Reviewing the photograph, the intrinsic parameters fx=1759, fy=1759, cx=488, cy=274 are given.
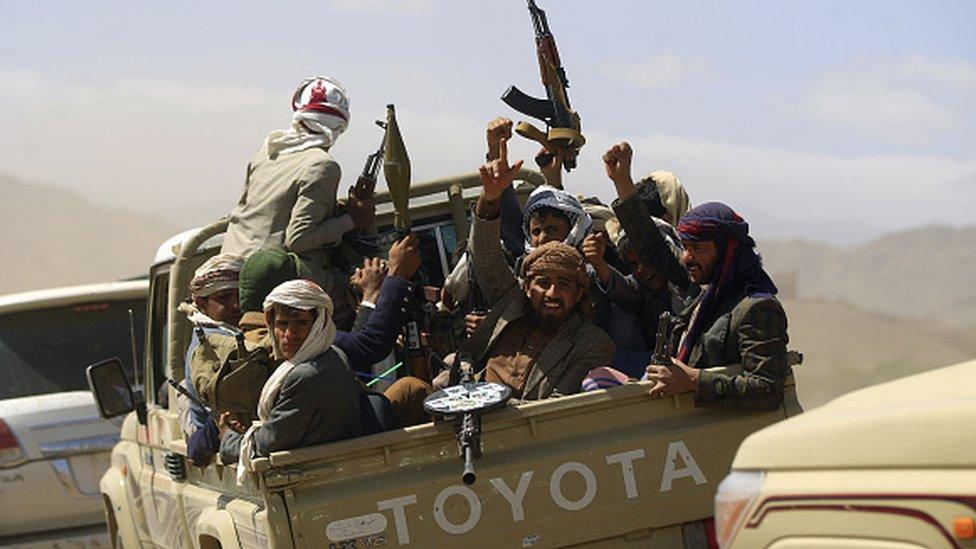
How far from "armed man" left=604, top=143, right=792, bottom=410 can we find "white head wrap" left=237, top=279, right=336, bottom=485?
42.8 inches

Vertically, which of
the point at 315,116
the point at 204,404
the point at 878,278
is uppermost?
the point at 315,116

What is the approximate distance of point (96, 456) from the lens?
10211mm

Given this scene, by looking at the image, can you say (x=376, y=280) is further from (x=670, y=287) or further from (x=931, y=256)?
(x=931, y=256)

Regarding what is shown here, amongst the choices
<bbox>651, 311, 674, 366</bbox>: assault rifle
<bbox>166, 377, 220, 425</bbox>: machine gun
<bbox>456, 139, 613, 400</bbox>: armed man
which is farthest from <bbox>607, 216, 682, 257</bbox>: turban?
<bbox>166, 377, 220, 425</bbox>: machine gun

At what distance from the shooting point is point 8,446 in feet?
33.0

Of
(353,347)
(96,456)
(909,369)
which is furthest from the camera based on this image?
(909,369)

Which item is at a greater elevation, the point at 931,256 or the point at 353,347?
the point at 353,347

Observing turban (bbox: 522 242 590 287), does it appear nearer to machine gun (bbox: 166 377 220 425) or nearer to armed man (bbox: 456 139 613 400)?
armed man (bbox: 456 139 613 400)

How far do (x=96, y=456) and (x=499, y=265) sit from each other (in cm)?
445

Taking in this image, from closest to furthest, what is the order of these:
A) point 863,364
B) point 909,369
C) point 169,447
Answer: point 169,447
point 909,369
point 863,364

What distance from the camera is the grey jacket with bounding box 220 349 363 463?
219 inches

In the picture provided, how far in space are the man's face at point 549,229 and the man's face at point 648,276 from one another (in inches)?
11.1

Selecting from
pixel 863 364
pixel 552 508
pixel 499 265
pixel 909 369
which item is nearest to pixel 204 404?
pixel 499 265

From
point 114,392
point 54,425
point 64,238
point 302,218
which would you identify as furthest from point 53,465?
point 64,238
